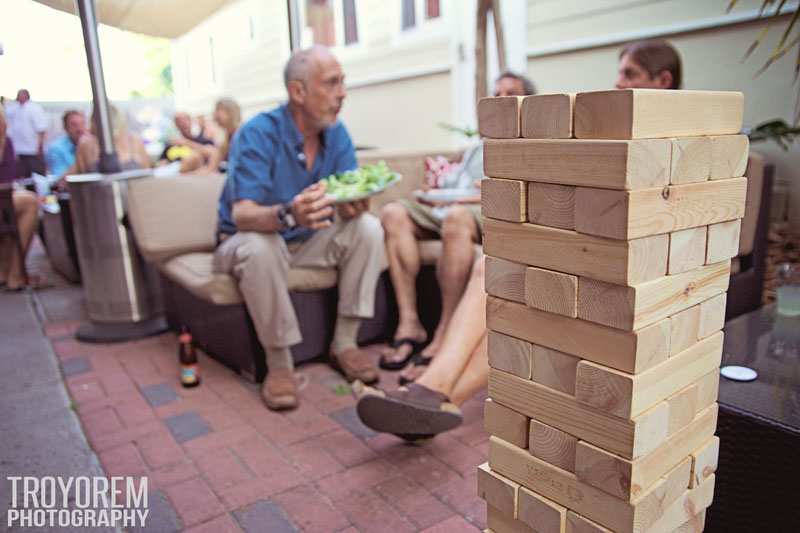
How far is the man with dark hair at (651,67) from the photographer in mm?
2408

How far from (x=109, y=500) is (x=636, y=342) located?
1591mm

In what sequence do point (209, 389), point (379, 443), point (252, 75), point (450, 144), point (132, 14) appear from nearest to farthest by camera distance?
point (379, 443) → point (209, 389) → point (132, 14) → point (450, 144) → point (252, 75)

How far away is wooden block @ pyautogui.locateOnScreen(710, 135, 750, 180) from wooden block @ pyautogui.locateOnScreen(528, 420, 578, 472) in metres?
0.49

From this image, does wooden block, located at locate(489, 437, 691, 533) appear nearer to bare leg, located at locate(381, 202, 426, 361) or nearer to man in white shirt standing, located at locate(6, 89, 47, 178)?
bare leg, located at locate(381, 202, 426, 361)

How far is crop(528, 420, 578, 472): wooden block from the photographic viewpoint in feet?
3.31

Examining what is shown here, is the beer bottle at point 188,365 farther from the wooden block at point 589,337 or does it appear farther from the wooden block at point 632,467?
the wooden block at point 632,467

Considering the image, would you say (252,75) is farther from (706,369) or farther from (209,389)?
(706,369)

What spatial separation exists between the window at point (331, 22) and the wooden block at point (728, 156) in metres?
6.35

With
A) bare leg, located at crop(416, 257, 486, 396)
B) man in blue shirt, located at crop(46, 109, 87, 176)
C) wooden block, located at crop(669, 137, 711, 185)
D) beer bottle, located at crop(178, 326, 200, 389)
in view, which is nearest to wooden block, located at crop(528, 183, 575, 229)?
wooden block, located at crop(669, 137, 711, 185)

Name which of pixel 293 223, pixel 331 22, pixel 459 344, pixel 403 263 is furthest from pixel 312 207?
pixel 331 22

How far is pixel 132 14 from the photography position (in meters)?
3.34

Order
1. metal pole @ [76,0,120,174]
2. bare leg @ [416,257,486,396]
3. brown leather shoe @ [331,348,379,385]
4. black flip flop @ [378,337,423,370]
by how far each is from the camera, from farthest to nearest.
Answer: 1. metal pole @ [76,0,120,174]
2. black flip flop @ [378,337,423,370]
3. brown leather shoe @ [331,348,379,385]
4. bare leg @ [416,257,486,396]

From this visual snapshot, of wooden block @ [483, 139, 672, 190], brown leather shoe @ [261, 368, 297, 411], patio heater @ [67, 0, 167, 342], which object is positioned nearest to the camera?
wooden block @ [483, 139, 672, 190]

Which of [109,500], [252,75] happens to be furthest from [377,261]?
[252,75]
